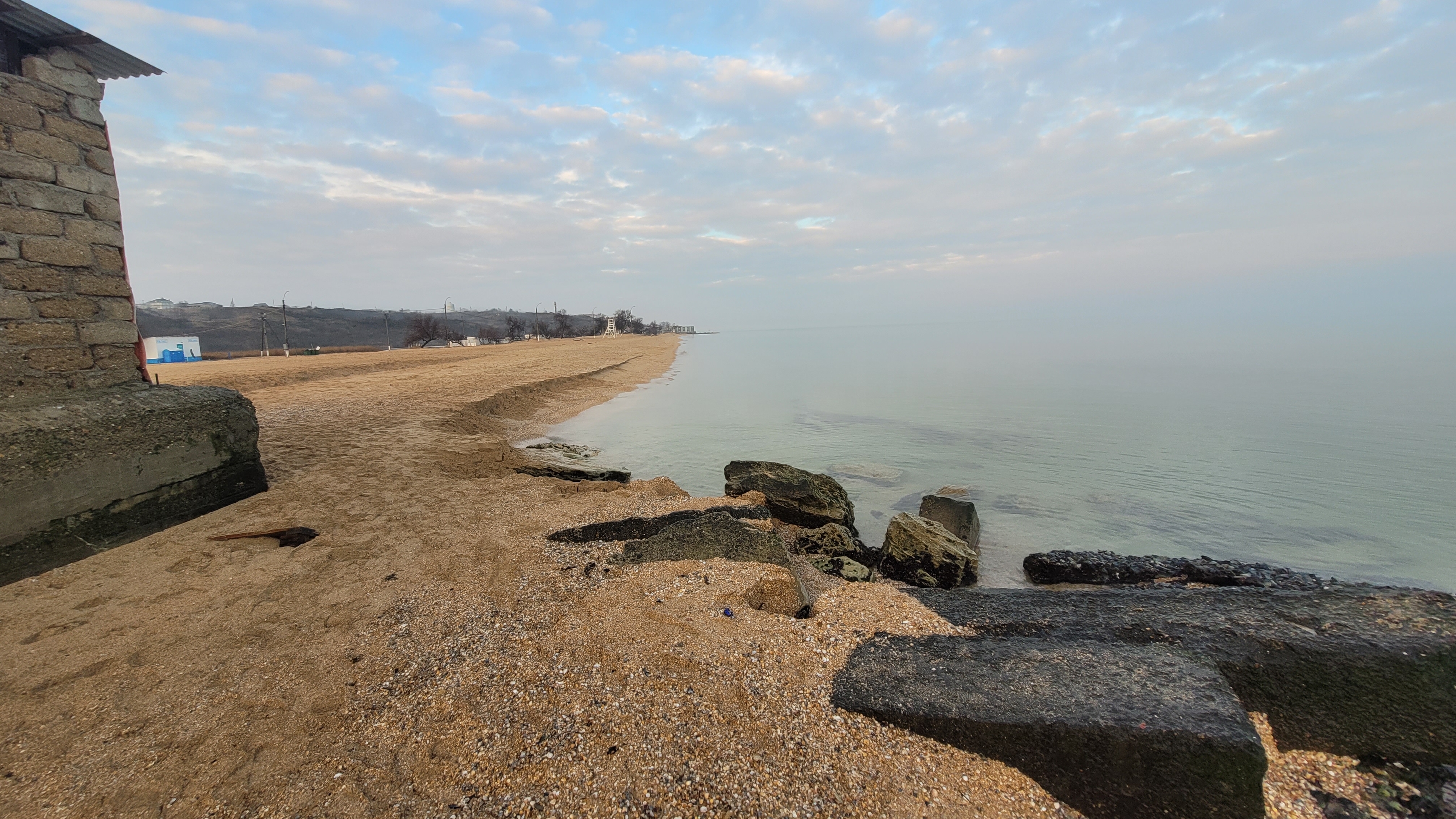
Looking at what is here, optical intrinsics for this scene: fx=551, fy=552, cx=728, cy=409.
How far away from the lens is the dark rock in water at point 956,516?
7.75m

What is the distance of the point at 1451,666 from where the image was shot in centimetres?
305

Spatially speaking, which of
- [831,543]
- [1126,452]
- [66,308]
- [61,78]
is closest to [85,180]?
[61,78]

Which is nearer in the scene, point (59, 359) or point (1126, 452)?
point (59, 359)

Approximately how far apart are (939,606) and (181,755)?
488 centimetres

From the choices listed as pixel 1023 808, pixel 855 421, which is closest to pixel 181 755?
pixel 1023 808

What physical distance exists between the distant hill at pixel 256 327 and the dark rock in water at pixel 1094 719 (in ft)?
159

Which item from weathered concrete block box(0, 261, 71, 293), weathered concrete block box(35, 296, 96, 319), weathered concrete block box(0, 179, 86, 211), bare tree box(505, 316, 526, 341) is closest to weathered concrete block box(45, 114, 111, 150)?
weathered concrete block box(0, 179, 86, 211)

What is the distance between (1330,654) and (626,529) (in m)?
5.57

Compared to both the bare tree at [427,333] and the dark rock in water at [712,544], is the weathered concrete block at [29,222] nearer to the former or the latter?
the dark rock in water at [712,544]

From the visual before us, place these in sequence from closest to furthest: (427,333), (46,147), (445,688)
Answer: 1. (445,688)
2. (46,147)
3. (427,333)

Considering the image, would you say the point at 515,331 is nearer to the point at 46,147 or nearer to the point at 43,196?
the point at 46,147

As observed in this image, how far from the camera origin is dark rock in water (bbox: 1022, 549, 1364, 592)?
6043 mm

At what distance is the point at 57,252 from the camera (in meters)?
5.19

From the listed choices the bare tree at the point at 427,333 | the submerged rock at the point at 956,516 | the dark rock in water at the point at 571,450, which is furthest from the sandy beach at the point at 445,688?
the bare tree at the point at 427,333
